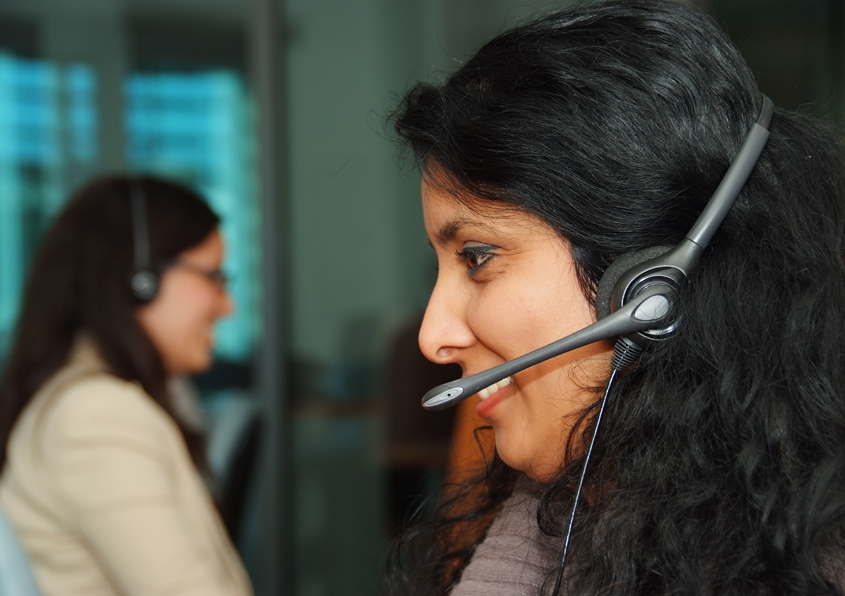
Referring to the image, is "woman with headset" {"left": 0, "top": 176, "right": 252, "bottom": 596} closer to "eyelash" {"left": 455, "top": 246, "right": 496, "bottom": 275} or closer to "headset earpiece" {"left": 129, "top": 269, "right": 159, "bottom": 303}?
"headset earpiece" {"left": 129, "top": 269, "right": 159, "bottom": 303}

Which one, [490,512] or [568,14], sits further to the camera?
[490,512]

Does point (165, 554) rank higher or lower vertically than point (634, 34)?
lower

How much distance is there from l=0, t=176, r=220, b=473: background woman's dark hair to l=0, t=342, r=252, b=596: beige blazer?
0.06 m

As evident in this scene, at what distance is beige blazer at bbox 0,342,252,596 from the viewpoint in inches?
44.6

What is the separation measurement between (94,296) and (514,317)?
101 cm

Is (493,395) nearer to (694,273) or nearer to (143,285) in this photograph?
(694,273)

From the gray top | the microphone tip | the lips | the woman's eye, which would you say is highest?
the woman's eye

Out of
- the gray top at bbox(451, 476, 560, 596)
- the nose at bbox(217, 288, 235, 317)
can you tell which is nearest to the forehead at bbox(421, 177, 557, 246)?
the gray top at bbox(451, 476, 560, 596)

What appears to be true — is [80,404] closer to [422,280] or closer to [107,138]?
[422,280]

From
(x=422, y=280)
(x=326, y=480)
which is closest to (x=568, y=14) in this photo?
(x=422, y=280)

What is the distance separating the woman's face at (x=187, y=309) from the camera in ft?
5.08

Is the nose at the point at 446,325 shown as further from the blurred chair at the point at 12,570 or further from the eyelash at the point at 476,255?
the blurred chair at the point at 12,570

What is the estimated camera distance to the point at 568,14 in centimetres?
78

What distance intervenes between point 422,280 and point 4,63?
5.90 feet
